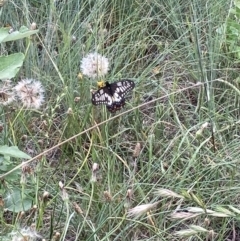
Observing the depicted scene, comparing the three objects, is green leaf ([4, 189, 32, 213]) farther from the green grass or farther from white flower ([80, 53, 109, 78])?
white flower ([80, 53, 109, 78])

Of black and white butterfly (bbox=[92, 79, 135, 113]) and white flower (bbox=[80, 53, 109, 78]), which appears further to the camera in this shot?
white flower (bbox=[80, 53, 109, 78])

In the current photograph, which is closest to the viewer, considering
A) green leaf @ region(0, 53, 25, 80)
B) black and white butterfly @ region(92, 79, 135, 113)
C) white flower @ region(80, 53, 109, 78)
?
green leaf @ region(0, 53, 25, 80)

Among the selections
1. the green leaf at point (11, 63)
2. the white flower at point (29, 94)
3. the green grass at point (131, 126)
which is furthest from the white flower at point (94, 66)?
the green leaf at point (11, 63)

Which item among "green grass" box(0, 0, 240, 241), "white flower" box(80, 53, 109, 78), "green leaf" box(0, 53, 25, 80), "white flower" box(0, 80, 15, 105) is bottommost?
"green grass" box(0, 0, 240, 241)

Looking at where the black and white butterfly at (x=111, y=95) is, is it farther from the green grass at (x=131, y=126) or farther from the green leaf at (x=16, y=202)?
the green leaf at (x=16, y=202)

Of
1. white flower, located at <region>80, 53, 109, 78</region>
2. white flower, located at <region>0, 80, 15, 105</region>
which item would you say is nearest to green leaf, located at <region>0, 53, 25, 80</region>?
white flower, located at <region>0, 80, 15, 105</region>

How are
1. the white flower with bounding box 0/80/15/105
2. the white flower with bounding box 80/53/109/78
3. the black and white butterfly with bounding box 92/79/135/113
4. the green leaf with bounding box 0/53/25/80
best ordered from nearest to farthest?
the green leaf with bounding box 0/53/25/80 < the white flower with bounding box 0/80/15/105 < the black and white butterfly with bounding box 92/79/135/113 < the white flower with bounding box 80/53/109/78

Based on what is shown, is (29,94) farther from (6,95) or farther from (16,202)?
(16,202)
